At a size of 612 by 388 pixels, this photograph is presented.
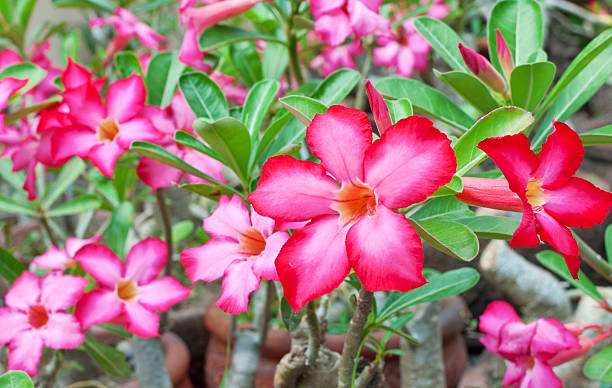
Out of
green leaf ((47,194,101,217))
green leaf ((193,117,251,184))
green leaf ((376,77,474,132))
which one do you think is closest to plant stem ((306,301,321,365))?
green leaf ((193,117,251,184))

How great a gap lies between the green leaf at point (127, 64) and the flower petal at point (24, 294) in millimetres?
339

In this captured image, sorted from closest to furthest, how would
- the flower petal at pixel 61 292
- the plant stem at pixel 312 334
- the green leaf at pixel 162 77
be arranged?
the plant stem at pixel 312 334 → the flower petal at pixel 61 292 → the green leaf at pixel 162 77

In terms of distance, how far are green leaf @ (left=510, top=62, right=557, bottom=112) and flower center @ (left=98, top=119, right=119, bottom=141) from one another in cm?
50

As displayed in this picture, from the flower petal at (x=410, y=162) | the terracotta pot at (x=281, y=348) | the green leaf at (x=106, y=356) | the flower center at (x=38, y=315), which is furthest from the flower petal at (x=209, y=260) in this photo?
the terracotta pot at (x=281, y=348)

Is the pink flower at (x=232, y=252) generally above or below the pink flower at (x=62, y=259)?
above

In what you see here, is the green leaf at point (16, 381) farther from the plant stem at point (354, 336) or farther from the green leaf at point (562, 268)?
the green leaf at point (562, 268)

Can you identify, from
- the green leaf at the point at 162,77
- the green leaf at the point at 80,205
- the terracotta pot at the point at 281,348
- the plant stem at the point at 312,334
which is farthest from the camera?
the terracotta pot at the point at 281,348

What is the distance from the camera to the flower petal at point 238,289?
502 millimetres

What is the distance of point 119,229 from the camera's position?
0.97 meters

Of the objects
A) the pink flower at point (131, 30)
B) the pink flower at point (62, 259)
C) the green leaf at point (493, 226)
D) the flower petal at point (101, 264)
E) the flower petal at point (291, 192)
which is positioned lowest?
the pink flower at point (62, 259)

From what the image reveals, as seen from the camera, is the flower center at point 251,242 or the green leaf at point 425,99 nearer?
the flower center at point 251,242

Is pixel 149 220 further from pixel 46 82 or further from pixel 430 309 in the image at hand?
pixel 430 309

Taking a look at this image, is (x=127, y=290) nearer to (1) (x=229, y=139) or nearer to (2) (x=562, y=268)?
(1) (x=229, y=139)

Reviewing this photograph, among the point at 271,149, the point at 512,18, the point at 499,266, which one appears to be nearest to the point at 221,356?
the point at 499,266
